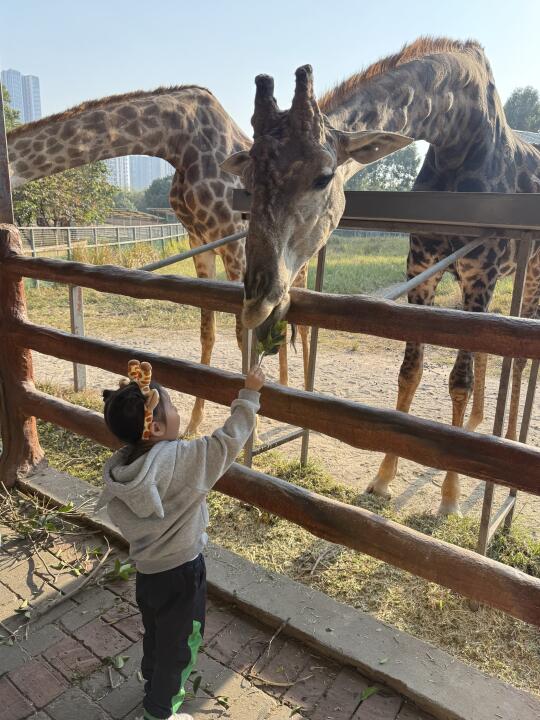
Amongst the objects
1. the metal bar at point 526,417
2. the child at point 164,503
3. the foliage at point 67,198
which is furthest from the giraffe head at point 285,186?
the foliage at point 67,198

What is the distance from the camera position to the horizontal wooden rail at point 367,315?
183 cm

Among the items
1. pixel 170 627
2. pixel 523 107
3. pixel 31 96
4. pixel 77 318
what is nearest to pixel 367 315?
pixel 170 627

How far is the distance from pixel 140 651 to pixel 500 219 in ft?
8.33

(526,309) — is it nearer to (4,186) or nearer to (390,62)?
(390,62)

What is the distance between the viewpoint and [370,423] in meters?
2.12

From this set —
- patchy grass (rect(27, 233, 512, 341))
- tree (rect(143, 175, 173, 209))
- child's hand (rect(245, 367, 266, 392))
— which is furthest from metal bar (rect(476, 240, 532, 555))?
tree (rect(143, 175, 173, 209))

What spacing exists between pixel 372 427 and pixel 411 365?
2183 mm

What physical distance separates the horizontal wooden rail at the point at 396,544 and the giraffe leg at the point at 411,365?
1.80m

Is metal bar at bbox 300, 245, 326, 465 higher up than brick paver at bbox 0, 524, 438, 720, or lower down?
higher up

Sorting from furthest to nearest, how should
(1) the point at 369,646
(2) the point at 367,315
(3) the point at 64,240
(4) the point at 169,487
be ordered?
(3) the point at 64,240
(1) the point at 369,646
(2) the point at 367,315
(4) the point at 169,487

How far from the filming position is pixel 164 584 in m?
1.88

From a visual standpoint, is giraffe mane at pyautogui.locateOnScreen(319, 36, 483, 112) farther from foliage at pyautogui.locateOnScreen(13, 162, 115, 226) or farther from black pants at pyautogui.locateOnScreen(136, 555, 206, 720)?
foliage at pyautogui.locateOnScreen(13, 162, 115, 226)

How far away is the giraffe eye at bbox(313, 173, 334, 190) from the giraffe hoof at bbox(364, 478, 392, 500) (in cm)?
243

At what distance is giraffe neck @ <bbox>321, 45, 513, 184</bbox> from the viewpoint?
3529 millimetres
